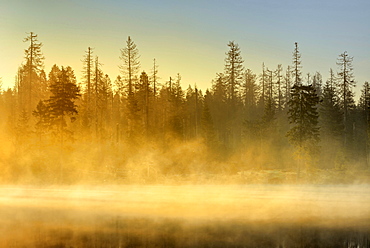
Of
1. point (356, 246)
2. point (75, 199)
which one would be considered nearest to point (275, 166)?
point (75, 199)

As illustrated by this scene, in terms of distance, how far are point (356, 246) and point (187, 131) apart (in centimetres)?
6620

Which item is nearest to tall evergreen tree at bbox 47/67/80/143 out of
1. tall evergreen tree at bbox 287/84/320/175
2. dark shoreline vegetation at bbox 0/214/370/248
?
tall evergreen tree at bbox 287/84/320/175

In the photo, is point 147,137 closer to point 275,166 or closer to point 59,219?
point 275,166

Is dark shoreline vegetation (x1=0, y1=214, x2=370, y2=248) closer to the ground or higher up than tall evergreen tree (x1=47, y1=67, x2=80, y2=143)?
closer to the ground

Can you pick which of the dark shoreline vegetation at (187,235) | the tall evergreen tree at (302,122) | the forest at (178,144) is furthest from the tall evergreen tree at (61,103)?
the dark shoreline vegetation at (187,235)

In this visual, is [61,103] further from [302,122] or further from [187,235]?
[187,235]

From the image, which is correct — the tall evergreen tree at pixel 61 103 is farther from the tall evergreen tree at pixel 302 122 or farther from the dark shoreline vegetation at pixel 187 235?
the dark shoreline vegetation at pixel 187 235

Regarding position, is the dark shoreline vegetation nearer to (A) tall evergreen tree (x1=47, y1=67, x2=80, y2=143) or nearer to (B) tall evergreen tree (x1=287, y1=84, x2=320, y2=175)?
(A) tall evergreen tree (x1=47, y1=67, x2=80, y2=143)

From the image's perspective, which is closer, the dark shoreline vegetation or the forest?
the dark shoreline vegetation

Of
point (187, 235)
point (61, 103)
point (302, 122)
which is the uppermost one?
point (61, 103)

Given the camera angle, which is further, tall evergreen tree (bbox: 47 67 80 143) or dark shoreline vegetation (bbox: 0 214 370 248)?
tall evergreen tree (bbox: 47 67 80 143)

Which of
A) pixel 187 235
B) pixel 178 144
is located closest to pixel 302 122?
pixel 178 144

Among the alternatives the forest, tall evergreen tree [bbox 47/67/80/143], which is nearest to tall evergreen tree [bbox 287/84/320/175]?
the forest

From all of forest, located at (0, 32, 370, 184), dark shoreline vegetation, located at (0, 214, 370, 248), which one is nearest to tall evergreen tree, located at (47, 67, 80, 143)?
forest, located at (0, 32, 370, 184)
